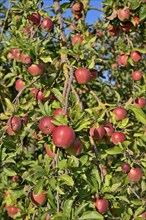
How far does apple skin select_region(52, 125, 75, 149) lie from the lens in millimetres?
1283

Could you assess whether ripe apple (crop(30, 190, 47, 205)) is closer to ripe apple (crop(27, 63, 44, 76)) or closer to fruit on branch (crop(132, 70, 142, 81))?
ripe apple (crop(27, 63, 44, 76))

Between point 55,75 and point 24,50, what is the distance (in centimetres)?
20

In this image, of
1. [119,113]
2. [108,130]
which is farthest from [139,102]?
[108,130]

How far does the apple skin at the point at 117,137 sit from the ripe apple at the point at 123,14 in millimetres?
787

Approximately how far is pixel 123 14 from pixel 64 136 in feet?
3.66

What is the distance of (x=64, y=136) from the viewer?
127cm

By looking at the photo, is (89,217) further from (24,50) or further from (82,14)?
(82,14)

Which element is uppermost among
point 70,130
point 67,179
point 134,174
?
point 70,130

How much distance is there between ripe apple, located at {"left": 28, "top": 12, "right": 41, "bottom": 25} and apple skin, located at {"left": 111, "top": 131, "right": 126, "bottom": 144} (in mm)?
790

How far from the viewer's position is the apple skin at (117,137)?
1.66 m

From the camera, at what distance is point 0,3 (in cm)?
318

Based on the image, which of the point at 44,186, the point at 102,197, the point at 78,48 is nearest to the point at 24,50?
the point at 78,48

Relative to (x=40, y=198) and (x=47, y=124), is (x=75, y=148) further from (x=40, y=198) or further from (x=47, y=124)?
(x=40, y=198)

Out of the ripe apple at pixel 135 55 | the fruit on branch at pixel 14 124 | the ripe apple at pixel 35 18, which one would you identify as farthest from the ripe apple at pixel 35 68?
the ripe apple at pixel 135 55
